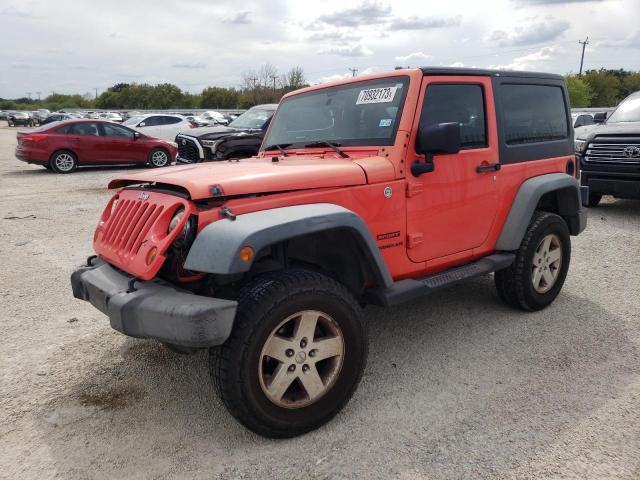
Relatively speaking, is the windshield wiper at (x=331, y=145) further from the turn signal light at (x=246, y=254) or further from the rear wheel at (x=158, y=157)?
the rear wheel at (x=158, y=157)

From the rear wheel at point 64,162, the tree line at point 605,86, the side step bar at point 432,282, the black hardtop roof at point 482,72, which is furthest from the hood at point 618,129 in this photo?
the tree line at point 605,86

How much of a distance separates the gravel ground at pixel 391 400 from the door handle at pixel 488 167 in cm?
129

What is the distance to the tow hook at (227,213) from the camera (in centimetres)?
262

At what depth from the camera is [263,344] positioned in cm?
259

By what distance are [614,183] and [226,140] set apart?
7.64m

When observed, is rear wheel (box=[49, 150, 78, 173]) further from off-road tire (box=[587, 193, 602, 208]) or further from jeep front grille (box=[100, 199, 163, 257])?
off-road tire (box=[587, 193, 602, 208])

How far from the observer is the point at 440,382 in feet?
11.0

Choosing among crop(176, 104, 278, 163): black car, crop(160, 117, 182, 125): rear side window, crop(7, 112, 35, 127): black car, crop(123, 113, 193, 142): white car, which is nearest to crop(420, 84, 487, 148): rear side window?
crop(176, 104, 278, 163): black car

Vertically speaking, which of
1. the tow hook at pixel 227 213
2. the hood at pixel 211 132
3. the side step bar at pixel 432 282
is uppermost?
the hood at pixel 211 132

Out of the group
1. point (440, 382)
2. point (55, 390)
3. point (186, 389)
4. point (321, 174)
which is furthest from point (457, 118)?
point (55, 390)

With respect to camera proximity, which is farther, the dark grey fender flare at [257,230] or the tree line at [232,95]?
the tree line at [232,95]

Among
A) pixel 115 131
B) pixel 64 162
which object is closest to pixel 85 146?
pixel 64 162

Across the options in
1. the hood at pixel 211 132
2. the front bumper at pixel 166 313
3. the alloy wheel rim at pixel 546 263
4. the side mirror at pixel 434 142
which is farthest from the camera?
the hood at pixel 211 132

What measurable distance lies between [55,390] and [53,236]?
14.6 ft
